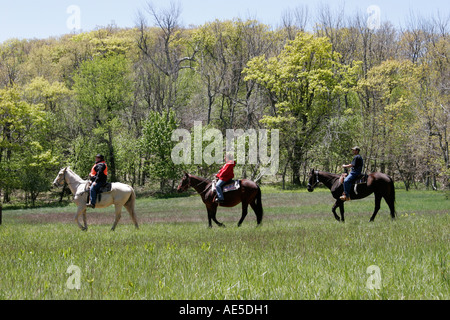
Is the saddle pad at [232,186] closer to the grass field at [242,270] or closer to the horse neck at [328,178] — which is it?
the horse neck at [328,178]

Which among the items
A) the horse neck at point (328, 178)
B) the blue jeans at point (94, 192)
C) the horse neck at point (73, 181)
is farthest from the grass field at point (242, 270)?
the horse neck at point (328, 178)

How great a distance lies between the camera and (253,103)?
56.3m

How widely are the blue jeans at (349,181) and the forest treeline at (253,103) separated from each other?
95.5 feet

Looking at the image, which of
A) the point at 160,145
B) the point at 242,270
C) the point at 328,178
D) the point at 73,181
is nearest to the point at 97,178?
the point at 73,181

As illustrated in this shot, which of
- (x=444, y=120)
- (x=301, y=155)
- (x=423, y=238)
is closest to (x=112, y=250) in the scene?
(x=423, y=238)

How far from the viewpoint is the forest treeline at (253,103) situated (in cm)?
4828

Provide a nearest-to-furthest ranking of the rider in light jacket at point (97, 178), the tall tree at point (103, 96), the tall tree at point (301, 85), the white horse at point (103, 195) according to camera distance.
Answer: the rider in light jacket at point (97, 178) → the white horse at point (103, 195) → the tall tree at point (301, 85) → the tall tree at point (103, 96)

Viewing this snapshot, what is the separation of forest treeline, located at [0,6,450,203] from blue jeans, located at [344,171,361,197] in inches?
1147

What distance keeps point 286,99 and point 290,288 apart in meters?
51.9

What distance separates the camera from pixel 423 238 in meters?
9.41

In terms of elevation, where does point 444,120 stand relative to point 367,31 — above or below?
below

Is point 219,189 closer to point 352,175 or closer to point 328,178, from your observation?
point 328,178
